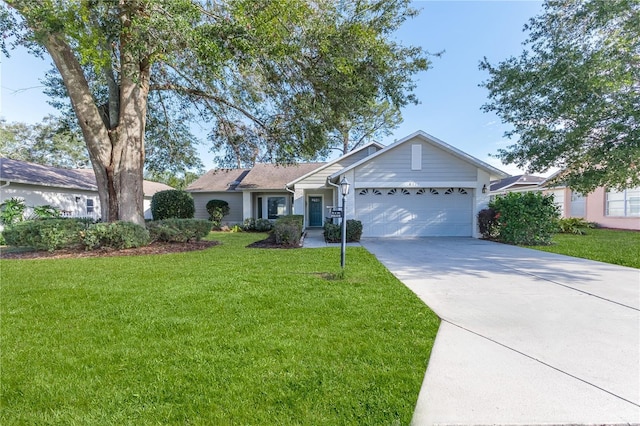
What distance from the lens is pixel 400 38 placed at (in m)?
8.81

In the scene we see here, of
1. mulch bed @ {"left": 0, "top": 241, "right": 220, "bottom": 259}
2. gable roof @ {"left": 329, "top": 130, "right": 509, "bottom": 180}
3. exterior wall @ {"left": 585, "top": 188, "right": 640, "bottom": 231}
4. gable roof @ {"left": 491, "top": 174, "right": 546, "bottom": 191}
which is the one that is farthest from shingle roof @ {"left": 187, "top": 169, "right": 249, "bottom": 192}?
exterior wall @ {"left": 585, "top": 188, "right": 640, "bottom": 231}

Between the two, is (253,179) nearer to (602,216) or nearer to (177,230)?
(177,230)

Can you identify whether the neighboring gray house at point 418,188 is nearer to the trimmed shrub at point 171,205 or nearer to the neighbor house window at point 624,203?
the trimmed shrub at point 171,205

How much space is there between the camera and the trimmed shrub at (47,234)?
8.89 metres

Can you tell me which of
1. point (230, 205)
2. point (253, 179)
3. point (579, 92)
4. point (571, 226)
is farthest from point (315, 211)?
point (571, 226)

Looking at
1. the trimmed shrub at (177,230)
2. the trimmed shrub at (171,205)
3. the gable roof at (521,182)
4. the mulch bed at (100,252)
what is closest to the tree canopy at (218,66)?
the trimmed shrub at (177,230)

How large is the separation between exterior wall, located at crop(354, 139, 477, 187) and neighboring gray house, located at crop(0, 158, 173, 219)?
14.5 meters

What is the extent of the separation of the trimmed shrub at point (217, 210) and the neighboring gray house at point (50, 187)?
6.12m

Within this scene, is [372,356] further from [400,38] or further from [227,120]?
[227,120]

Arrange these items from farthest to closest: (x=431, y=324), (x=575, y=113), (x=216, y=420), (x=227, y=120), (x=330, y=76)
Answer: (x=227, y=120) → (x=575, y=113) → (x=330, y=76) → (x=431, y=324) → (x=216, y=420)

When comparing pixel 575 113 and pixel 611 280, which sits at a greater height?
pixel 575 113

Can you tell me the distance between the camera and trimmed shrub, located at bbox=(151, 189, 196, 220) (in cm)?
1648

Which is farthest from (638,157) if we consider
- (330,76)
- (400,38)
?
(330,76)

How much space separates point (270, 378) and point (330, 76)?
7.81 m
